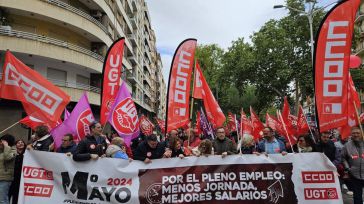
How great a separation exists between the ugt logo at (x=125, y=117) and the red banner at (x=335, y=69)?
14.0ft

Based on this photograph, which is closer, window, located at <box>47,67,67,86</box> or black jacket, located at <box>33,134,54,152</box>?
black jacket, located at <box>33,134,54,152</box>

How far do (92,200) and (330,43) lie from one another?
4667mm

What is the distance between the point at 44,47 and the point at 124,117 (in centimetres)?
1561

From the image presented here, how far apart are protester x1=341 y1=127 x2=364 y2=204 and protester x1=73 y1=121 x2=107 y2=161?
4314 mm

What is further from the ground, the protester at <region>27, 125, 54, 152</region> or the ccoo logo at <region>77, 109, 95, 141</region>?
the ccoo logo at <region>77, 109, 95, 141</region>

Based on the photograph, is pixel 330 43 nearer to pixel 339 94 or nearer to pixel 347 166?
pixel 339 94

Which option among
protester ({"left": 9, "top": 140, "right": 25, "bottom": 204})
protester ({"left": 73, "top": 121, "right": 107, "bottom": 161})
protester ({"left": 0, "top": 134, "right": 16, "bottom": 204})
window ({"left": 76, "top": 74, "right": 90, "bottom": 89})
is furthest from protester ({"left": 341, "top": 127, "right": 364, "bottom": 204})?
window ({"left": 76, "top": 74, "right": 90, "bottom": 89})

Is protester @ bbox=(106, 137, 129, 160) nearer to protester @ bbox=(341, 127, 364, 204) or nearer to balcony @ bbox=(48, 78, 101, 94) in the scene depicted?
protester @ bbox=(341, 127, 364, 204)

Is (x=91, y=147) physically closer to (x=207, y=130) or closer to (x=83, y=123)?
(x=83, y=123)

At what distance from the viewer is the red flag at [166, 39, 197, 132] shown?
9117 millimetres

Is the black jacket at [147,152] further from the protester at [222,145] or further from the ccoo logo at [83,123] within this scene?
the ccoo logo at [83,123]

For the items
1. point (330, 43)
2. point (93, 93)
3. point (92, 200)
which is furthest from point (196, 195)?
point (93, 93)

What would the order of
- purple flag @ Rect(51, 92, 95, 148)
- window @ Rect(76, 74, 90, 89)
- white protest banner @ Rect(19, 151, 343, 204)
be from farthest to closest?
window @ Rect(76, 74, 90, 89) → purple flag @ Rect(51, 92, 95, 148) → white protest banner @ Rect(19, 151, 343, 204)

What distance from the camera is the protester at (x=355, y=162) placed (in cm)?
647
